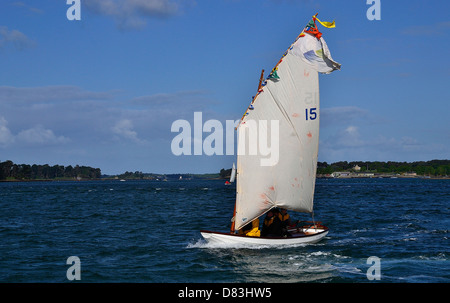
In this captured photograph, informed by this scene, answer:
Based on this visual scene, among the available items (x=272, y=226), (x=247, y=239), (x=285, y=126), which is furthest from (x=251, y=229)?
(x=285, y=126)

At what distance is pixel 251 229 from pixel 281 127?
718 centimetres

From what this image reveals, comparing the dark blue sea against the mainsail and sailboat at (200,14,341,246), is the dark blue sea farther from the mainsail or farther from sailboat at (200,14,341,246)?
the mainsail

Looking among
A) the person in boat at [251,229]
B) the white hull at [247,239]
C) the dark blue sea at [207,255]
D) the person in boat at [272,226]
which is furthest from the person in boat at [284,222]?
the person in boat at [251,229]

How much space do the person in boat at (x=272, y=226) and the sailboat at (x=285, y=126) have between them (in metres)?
0.50

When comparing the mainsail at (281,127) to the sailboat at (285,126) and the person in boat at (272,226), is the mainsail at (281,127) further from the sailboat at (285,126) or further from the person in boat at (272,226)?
the person in boat at (272,226)

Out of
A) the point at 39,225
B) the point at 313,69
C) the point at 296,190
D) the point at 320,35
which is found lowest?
the point at 39,225

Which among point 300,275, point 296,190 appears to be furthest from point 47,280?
point 296,190

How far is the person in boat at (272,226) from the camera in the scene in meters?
32.0

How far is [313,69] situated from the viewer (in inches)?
1294

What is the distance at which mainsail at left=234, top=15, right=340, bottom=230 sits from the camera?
32.0 meters

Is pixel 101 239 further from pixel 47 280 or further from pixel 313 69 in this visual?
pixel 313 69

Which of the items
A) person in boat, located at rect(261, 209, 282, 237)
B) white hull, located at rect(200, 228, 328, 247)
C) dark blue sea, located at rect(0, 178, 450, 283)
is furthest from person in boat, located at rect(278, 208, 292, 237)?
dark blue sea, located at rect(0, 178, 450, 283)

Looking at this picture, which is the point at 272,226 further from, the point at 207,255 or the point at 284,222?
the point at 207,255
